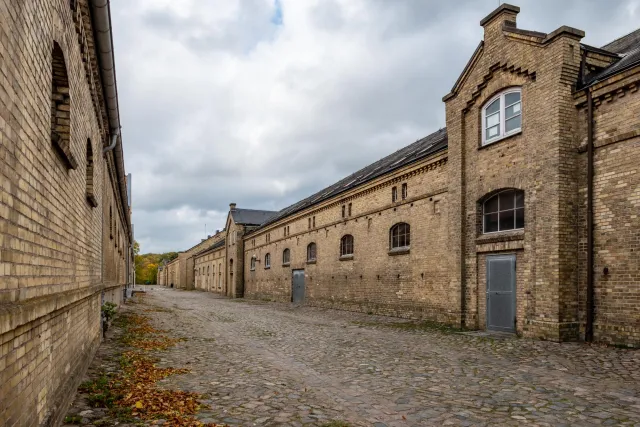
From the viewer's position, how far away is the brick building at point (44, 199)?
3121mm

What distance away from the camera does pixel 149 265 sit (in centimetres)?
11525

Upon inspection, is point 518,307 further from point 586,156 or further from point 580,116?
point 580,116

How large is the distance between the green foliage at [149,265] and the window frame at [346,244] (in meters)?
85.1

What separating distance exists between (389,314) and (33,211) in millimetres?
15788

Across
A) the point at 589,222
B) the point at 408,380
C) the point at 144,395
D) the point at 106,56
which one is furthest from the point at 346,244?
the point at 144,395

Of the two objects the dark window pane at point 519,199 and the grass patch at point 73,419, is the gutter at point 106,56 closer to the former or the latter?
the grass patch at point 73,419

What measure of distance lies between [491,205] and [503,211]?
561 mm

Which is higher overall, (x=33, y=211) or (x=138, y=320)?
(x=33, y=211)

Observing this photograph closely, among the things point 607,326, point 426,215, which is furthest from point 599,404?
point 426,215

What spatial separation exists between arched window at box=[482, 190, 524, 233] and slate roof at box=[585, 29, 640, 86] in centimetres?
316

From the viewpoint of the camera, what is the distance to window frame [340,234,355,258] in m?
22.0

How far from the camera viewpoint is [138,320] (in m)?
16.6

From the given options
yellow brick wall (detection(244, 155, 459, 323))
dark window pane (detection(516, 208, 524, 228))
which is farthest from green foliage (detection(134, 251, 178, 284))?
dark window pane (detection(516, 208, 524, 228))

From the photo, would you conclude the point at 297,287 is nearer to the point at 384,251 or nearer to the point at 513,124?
the point at 384,251
